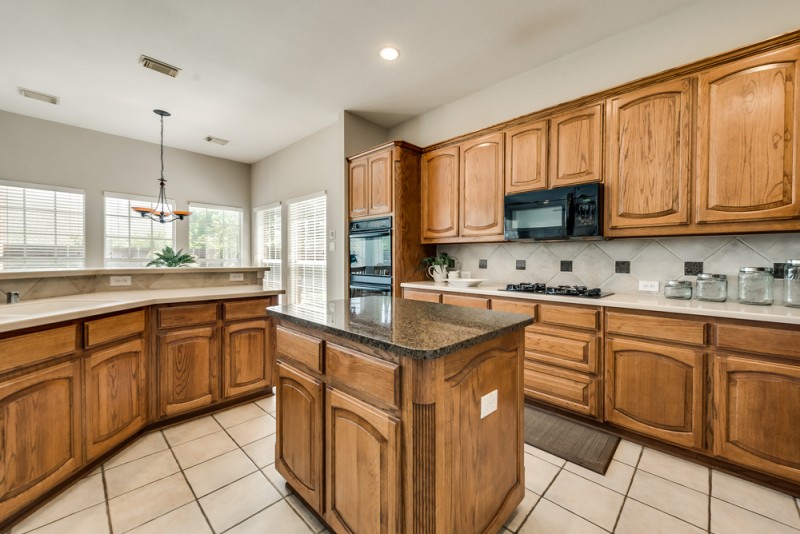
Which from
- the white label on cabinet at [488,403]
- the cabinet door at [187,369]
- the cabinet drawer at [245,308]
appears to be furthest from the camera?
the cabinet drawer at [245,308]

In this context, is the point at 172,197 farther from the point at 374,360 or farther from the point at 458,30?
the point at 374,360

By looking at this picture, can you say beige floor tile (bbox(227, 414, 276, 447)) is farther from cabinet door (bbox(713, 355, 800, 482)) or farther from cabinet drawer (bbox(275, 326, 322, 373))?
cabinet door (bbox(713, 355, 800, 482))

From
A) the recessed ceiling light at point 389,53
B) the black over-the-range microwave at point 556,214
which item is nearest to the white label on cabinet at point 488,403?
the black over-the-range microwave at point 556,214

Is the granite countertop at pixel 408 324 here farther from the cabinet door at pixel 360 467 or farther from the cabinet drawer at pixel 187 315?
the cabinet drawer at pixel 187 315

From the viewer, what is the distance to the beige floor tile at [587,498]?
157cm

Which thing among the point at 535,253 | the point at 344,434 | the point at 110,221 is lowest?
the point at 344,434

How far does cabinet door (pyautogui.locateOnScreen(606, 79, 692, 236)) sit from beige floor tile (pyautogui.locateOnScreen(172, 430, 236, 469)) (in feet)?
10.0

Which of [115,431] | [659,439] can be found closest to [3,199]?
[115,431]

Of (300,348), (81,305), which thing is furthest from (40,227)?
(300,348)

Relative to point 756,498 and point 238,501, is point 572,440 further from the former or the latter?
point 238,501

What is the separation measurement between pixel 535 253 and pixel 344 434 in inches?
98.7

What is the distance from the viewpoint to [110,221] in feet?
15.5

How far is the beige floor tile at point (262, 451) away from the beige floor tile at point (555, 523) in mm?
1438

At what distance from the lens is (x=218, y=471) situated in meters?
1.91
